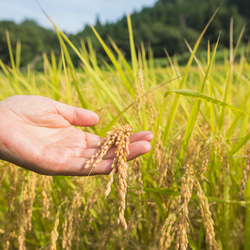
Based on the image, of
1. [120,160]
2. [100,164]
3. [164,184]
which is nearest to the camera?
[120,160]

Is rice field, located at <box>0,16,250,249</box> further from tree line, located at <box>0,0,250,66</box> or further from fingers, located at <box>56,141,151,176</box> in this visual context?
tree line, located at <box>0,0,250,66</box>

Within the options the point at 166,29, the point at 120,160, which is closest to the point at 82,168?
the point at 120,160

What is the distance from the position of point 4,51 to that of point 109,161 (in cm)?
4756

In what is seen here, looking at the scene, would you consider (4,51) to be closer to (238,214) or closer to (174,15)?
(174,15)

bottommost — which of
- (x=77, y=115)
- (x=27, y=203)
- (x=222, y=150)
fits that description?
(x=27, y=203)

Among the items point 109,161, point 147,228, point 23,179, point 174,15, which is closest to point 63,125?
point 23,179

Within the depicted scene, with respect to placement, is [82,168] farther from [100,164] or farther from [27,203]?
[27,203]

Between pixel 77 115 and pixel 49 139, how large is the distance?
8.3 inches

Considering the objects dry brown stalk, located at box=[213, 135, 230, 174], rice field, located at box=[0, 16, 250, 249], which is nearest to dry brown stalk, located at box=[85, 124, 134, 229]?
rice field, located at box=[0, 16, 250, 249]

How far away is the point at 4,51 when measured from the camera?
137 feet

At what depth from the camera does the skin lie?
107 cm

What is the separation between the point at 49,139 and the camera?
1.38 meters

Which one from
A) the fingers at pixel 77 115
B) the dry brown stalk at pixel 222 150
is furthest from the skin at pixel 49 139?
the dry brown stalk at pixel 222 150

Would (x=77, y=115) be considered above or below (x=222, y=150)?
above
